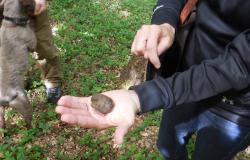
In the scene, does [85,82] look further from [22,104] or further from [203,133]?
[203,133]

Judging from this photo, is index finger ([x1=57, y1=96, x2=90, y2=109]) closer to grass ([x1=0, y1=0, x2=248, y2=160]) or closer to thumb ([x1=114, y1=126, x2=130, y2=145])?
thumb ([x1=114, y1=126, x2=130, y2=145])

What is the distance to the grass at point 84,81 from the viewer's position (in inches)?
169

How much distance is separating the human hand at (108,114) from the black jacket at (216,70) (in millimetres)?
89

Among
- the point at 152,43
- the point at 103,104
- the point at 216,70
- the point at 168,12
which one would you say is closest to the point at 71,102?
the point at 103,104

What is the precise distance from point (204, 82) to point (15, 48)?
105 inches

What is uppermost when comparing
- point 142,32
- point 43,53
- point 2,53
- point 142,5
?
point 142,32

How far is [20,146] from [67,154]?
56 centimetres

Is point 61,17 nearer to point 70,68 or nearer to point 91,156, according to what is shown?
point 70,68

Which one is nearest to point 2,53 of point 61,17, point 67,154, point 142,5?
point 67,154

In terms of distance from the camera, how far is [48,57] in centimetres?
472

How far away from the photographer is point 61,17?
7387 mm

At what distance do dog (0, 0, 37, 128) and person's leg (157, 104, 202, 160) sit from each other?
1879 mm

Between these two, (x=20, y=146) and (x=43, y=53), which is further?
(x=43, y=53)

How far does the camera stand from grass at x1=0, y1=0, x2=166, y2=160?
4.30m
